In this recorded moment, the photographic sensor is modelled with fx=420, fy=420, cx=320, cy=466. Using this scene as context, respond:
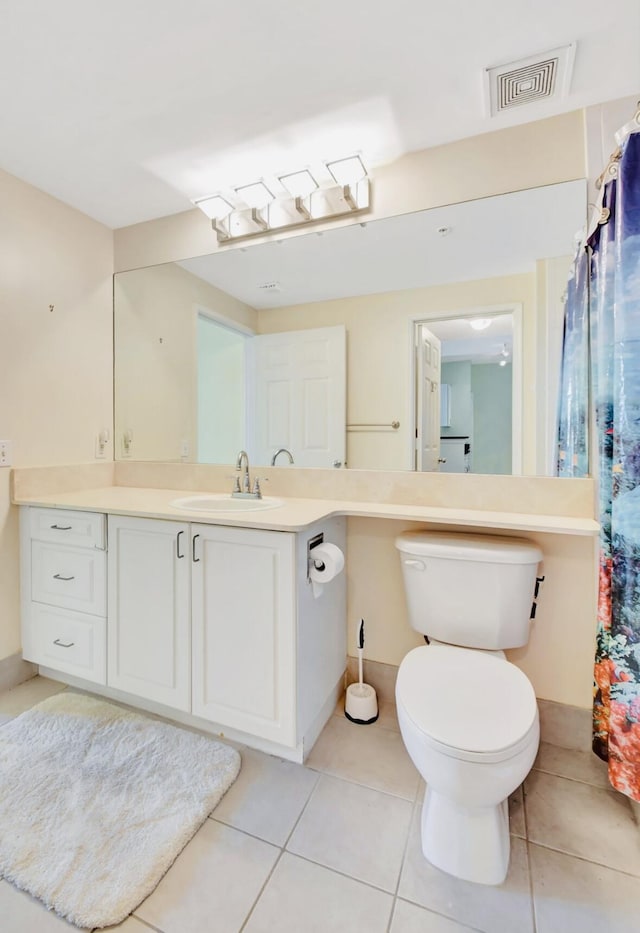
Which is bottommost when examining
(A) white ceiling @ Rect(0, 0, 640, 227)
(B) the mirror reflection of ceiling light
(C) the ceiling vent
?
(B) the mirror reflection of ceiling light

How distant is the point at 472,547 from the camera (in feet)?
4.74

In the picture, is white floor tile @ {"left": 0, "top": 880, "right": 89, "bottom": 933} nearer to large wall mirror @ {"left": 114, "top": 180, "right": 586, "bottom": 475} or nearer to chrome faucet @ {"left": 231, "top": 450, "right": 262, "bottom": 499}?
chrome faucet @ {"left": 231, "top": 450, "right": 262, "bottom": 499}

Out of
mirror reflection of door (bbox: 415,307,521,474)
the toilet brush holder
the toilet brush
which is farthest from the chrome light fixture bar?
the toilet brush holder

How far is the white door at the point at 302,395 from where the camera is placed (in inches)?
74.3

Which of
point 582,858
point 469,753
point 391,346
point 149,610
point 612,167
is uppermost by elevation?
point 612,167

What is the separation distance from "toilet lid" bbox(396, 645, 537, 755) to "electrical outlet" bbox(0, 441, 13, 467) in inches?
72.1

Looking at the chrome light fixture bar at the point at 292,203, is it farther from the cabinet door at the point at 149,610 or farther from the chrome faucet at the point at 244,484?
the cabinet door at the point at 149,610

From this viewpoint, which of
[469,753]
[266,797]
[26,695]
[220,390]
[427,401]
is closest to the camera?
[469,753]

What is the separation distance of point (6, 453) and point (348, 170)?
1860 millimetres

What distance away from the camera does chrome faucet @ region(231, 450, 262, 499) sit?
73.7 inches

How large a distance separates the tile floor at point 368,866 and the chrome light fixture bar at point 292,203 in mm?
2152

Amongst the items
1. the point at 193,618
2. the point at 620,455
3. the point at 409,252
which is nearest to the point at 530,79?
the point at 409,252

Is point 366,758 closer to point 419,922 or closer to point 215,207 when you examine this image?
point 419,922

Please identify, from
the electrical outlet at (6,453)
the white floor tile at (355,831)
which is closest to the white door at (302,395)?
the electrical outlet at (6,453)
